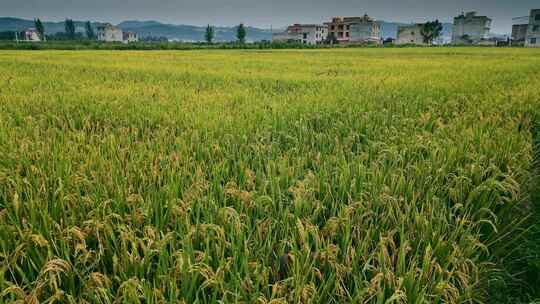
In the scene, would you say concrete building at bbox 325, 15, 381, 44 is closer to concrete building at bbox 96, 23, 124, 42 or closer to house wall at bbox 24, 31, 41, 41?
concrete building at bbox 96, 23, 124, 42

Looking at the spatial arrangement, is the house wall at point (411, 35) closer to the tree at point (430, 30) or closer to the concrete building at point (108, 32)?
the tree at point (430, 30)

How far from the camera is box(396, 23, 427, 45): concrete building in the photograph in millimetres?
104525

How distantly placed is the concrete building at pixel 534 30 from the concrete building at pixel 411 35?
28.4 m

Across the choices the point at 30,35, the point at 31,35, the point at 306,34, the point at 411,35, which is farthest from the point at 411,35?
the point at 31,35

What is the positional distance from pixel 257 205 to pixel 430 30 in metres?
108

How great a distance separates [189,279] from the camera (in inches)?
56.2

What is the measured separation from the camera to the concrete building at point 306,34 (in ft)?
392

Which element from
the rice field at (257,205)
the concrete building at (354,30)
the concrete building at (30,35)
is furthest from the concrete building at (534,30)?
the concrete building at (30,35)

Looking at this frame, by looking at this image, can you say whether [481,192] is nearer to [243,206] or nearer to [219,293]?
[243,206]

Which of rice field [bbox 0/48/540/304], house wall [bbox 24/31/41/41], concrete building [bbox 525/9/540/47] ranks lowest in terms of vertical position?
rice field [bbox 0/48/540/304]

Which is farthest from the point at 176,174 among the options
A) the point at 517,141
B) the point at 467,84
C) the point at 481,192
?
the point at 467,84

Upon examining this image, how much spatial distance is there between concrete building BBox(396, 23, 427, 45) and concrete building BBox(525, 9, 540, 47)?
28425 millimetres

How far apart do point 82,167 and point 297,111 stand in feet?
9.42

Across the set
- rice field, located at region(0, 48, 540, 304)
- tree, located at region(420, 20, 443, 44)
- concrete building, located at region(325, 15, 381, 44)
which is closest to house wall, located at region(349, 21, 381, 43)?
concrete building, located at region(325, 15, 381, 44)
